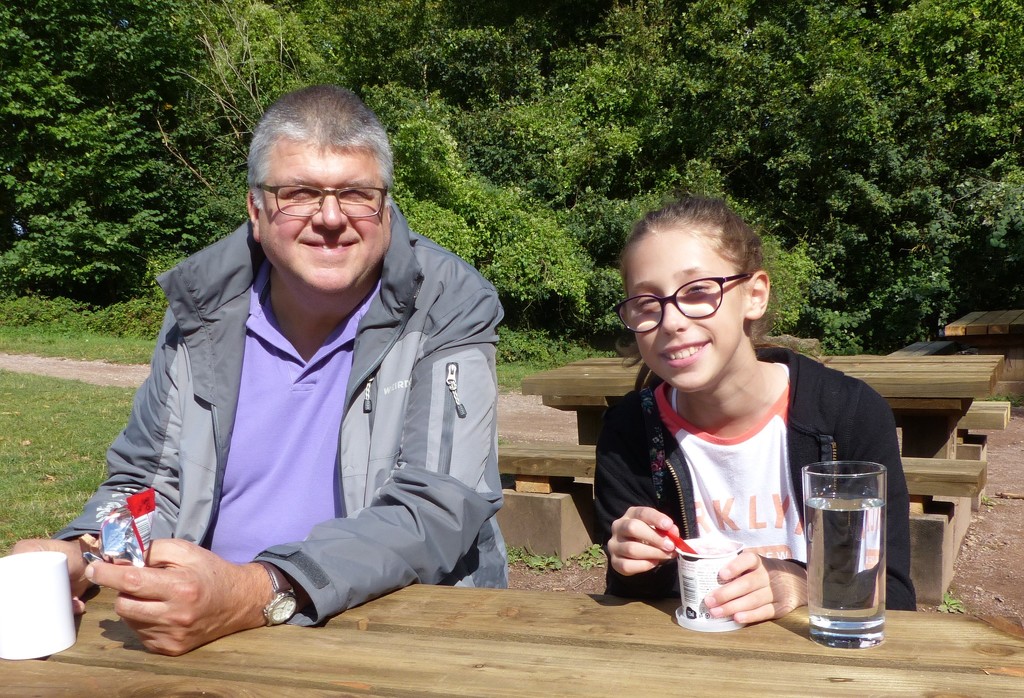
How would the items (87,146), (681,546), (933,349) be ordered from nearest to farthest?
(681,546)
(933,349)
(87,146)

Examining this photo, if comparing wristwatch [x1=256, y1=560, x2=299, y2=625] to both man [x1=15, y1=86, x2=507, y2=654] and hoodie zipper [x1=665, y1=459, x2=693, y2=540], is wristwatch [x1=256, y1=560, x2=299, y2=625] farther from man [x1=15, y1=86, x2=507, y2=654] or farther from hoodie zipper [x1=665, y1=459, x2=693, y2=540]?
hoodie zipper [x1=665, y1=459, x2=693, y2=540]

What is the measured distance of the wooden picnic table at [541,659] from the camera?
1.27 meters

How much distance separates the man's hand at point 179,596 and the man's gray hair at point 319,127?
1041 mm

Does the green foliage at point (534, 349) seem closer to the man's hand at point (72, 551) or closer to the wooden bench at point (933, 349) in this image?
the wooden bench at point (933, 349)

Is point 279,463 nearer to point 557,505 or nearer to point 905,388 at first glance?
point 557,505

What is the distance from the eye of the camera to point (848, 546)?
135 centimetres

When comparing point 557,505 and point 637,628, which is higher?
point 637,628

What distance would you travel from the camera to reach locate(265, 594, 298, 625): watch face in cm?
160

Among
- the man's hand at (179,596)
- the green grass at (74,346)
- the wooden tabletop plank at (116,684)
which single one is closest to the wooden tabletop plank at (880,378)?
the man's hand at (179,596)

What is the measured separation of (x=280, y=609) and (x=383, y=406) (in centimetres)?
62

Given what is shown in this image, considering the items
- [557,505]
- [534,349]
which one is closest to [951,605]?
[557,505]

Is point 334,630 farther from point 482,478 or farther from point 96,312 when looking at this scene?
point 96,312

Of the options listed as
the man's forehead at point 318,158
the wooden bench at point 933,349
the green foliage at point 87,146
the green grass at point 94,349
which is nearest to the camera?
the man's forehead at point 318,158

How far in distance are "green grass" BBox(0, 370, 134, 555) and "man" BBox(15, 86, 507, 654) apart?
3.08m
